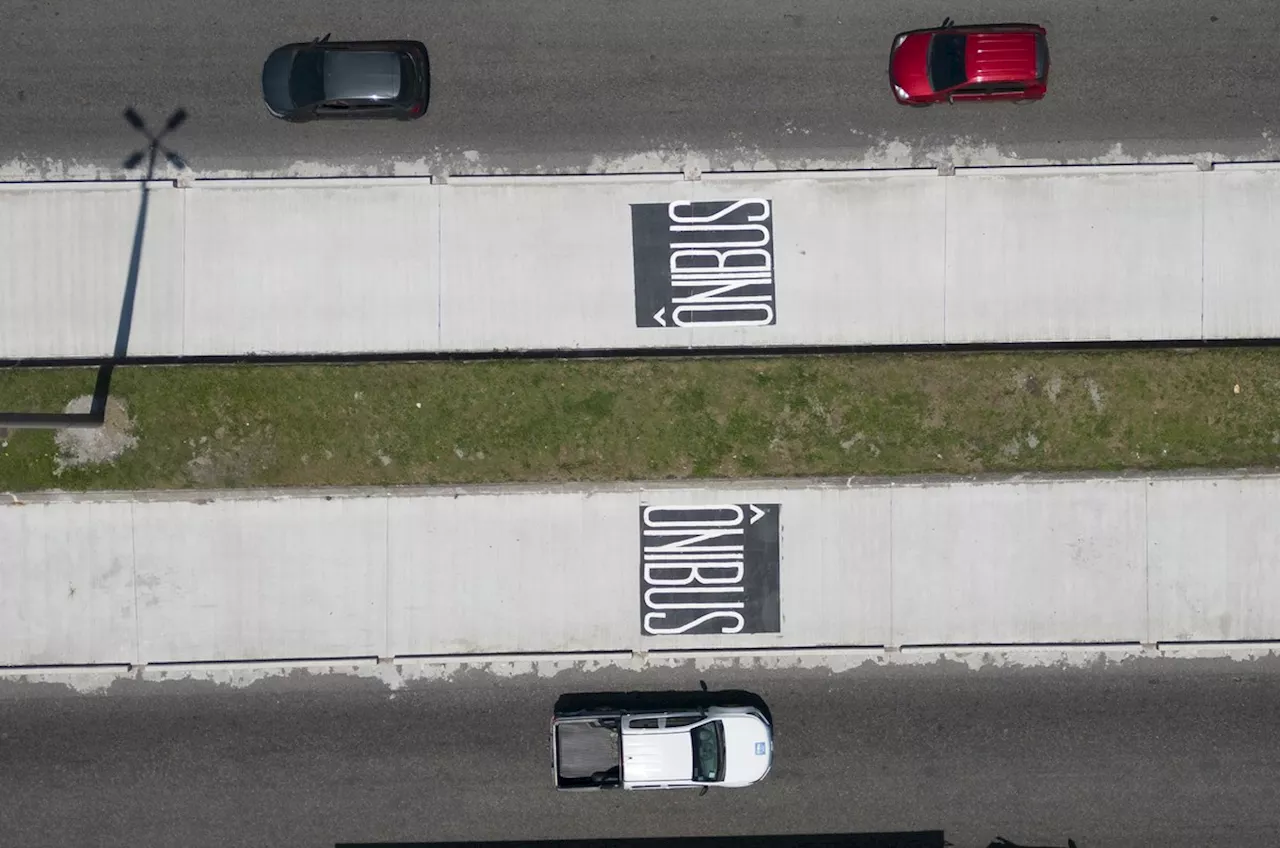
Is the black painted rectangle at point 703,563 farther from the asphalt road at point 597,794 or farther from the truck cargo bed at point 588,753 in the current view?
the asphalt road at point 597,794

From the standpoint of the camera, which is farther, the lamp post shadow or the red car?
the lamp post shadow

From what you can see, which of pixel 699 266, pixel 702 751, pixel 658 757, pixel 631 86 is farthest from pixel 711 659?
pixel 631 86

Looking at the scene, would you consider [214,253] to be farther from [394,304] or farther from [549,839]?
[549,839]

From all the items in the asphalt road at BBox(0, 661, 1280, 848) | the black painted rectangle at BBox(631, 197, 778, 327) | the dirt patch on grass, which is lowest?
the asphalt road at BBox(0, 661, 1280, 848)

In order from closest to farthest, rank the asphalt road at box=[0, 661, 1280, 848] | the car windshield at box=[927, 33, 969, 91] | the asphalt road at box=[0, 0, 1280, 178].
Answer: the car windshield at box=[927, 33, 969, 91] < the asphalt road at box=[0, 661, 1280, 848] < the asphalt road at box=[0, 0, 1280, 178]

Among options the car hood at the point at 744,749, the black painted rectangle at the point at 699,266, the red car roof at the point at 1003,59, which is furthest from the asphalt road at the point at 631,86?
the car hood at the point at 744,749

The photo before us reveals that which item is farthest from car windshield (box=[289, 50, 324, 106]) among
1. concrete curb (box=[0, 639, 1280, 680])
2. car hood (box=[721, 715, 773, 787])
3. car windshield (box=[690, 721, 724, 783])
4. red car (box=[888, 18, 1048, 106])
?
car hood (box=[721, 715, 773, 787])

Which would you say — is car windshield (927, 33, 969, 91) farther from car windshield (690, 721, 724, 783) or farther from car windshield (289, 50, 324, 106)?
car windshield (690, 721, 724, 783)

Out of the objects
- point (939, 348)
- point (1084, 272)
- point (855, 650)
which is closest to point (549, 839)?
point (855, 650)

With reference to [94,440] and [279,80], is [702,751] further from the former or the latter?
[279,80]
